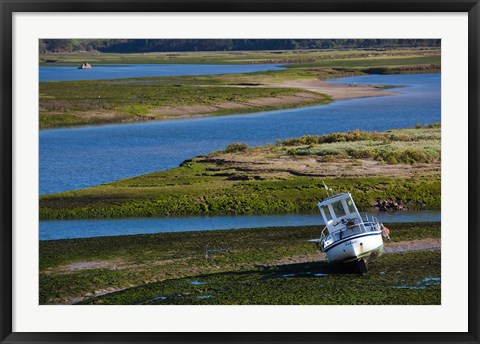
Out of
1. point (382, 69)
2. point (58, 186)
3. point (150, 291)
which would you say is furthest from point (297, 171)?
point (382, 69)

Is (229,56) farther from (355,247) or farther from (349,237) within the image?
(355,247)

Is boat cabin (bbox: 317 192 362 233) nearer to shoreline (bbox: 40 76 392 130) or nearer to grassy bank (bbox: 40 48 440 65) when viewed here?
grassy bank (bbox: 40 48 440 65)

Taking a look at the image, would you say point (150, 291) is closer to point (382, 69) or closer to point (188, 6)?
point (188, 6)

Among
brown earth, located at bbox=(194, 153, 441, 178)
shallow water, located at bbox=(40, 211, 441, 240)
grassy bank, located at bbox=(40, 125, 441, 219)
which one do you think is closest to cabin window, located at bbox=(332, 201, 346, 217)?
shallow water, located at bbox=(40, 211, 441, 240)

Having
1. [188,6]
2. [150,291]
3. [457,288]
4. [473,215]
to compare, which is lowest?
[150,291]

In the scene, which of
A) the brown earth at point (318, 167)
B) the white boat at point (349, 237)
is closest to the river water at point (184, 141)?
the brown earth at point (318, 167)

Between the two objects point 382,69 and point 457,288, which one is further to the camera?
point 382,69

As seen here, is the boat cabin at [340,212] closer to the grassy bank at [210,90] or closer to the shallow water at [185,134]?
the shallow water at [185,134]
